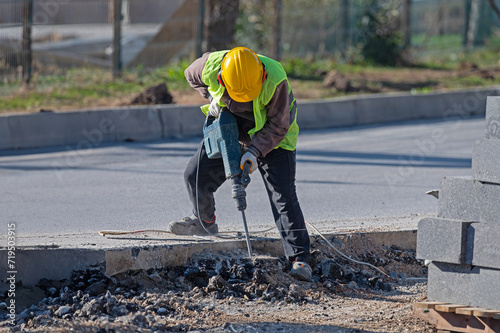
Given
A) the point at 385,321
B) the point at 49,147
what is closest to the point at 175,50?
the point at 49,147

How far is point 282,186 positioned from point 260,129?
1.50 feet

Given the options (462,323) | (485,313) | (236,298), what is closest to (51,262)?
(236,298)

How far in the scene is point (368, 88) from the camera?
13273 millimetres

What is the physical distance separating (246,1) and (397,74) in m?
6.68

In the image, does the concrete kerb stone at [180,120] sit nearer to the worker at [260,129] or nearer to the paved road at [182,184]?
the paved road at [182,184]

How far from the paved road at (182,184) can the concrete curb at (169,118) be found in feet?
1.09

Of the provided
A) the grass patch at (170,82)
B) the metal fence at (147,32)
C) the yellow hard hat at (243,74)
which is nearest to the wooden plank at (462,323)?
the yellow hard hat at (243,74)

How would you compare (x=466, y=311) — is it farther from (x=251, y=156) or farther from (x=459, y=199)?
(x=251, y=156)

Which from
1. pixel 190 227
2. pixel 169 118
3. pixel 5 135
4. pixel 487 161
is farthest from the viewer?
pixel 169 118

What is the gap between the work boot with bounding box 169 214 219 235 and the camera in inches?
208

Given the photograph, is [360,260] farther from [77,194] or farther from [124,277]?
[77,194]

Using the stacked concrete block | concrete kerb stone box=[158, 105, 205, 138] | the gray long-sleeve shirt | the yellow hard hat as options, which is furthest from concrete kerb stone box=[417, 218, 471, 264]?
concrete kerb stone box=[158, 105, 205, 138]

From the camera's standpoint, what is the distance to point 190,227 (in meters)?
5.31

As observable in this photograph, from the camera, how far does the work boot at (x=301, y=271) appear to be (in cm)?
482
